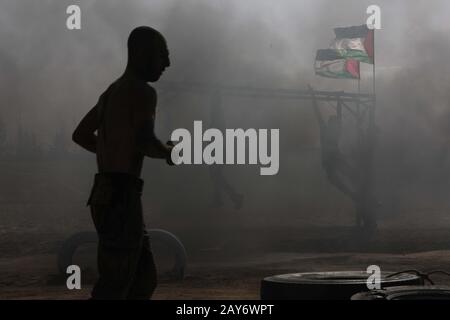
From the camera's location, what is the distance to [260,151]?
3522 centimetres

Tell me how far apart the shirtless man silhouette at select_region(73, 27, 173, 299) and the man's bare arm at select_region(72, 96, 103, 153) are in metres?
0.10

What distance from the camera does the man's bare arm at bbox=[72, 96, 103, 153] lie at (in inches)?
169

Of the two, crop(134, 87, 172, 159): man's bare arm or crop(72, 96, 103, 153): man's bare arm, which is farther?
crop(72, 96, 103, 153): man's bare arm

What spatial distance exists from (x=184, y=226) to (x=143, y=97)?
2311cm

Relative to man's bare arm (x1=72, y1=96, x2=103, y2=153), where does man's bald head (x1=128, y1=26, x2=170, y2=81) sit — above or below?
above

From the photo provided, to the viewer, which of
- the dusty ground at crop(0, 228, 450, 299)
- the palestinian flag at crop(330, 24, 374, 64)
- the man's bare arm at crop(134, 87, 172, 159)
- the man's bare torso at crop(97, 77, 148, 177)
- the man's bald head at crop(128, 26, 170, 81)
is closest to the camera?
the man's bare arm at crop(134, 87, 172, 159)

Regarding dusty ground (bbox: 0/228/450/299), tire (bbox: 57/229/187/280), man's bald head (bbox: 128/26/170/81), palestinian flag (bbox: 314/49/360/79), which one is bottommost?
dusty ground (bbox: 0/228/450/299)

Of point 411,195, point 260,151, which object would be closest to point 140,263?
point 260,151

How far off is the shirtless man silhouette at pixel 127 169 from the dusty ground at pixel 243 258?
6.63 m

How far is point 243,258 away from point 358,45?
9276 millimetres

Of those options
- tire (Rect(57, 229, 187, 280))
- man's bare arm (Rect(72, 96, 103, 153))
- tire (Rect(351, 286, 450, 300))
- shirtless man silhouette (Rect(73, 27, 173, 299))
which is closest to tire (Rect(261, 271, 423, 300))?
tire (Rect(351, 286, 450, 300))

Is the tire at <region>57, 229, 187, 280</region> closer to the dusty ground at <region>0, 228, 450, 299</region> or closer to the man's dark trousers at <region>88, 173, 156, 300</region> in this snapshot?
the dusty ground at <region>0, 228, 450, 299</region>

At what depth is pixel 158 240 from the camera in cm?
1420

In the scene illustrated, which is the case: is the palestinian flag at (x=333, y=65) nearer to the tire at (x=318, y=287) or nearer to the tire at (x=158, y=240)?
the tire at (x=158, y=240)
